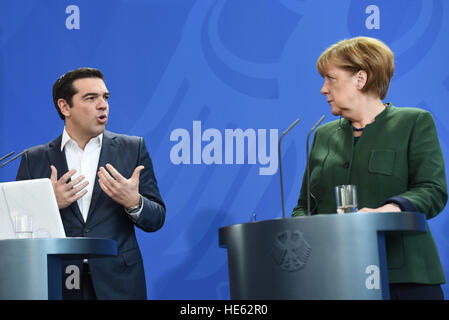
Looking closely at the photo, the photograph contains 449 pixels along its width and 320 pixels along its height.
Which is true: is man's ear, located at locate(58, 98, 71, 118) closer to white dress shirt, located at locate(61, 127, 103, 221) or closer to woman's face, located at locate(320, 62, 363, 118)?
white dress shirt, located at locate(61, 127, 103, 221)

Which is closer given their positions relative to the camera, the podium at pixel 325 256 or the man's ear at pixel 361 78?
the podium at pixel 325 256

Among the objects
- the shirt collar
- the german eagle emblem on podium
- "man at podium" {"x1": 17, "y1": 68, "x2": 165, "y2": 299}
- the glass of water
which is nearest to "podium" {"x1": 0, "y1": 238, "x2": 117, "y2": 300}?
"man at podium" {"x1": 17, "y1": 68, "x2": 165, "y2": 299}

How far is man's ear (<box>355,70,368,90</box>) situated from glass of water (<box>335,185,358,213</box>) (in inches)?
23.0

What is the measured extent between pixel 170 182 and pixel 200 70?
0.71 meters

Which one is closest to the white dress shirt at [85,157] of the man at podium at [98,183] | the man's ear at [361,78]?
the man at podium at [98,183]

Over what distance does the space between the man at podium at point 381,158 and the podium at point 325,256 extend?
197 millimetres

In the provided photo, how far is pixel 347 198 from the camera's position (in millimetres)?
2111

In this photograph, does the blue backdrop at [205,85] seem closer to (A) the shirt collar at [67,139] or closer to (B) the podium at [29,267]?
(A) the shirt collar at [67,139]

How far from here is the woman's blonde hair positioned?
2480 mm

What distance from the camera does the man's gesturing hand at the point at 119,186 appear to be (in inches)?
106

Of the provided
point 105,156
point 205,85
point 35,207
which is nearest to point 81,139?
point 105,156

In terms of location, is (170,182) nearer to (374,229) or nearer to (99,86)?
(99,86)
